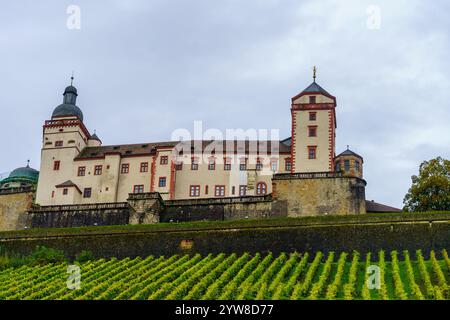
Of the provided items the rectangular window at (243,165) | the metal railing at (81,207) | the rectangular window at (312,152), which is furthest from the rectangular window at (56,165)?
the rectangular window at (312,152)

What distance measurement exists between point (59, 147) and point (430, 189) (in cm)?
3523

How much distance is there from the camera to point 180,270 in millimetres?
41562

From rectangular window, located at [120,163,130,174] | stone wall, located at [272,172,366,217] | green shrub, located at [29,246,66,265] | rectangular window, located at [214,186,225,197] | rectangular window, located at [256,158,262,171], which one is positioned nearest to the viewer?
green shrub, located at [29,246,66,265]

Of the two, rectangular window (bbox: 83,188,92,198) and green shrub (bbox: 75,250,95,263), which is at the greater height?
rectangular window (bbox: 83,188,92,198)

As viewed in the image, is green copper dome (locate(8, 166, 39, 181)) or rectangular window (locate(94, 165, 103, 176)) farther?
green copper dome (locate(8, 166, 39, 181))

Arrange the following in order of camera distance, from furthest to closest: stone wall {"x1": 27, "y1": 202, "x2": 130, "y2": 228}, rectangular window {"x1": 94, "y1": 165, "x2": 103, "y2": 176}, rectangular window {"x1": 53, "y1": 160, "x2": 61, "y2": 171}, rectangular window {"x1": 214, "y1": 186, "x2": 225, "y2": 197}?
rectangular window {"x1": 53, "y1": 160, "x2": 61, "y2": 171}
rectangular window {"x1": 94, "y1": 165, "x2": 103, "y2": 176}
rectangular window {"x1": 214, "y1": 186, "x2": 225, "y2": 197}
stone wall {"x1": 27, "y1": 202, "x2": 130, "y2": 228}

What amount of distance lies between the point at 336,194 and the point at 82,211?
20588 mm

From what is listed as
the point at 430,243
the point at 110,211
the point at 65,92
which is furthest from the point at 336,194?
the point at 65,92

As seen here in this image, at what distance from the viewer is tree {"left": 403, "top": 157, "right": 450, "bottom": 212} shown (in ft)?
190

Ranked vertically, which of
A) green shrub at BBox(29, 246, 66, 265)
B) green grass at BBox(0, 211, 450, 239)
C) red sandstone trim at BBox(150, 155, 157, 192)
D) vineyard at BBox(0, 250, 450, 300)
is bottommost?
vineyard at BBox(0, 250, 450, 300)

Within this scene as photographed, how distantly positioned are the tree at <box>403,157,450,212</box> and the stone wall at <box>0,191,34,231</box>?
102 feet

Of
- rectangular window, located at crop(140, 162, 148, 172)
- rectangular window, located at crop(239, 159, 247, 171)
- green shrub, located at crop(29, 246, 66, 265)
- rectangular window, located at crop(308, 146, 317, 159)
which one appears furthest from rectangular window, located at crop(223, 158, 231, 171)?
green shrub, located at crop(29, 246, 66, 265)

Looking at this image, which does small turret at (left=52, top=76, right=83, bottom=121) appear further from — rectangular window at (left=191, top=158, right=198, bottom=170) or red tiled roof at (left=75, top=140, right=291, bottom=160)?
rectangular window at (left=191, top=158, right=198, bottom=170)

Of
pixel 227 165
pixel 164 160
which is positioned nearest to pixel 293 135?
pixel 227 165
